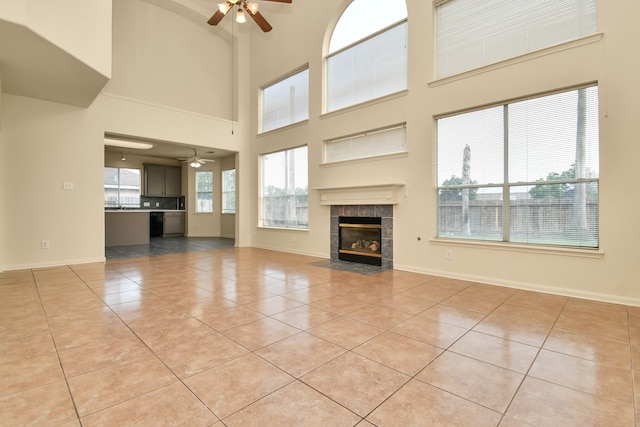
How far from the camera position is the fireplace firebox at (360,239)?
209 inches

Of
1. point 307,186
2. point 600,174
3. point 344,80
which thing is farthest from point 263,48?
point 600,174

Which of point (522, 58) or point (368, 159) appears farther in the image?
point (368, 159)

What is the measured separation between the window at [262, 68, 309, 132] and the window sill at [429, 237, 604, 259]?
12.9ft

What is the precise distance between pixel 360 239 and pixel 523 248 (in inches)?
102

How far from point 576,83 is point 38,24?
5578 mm

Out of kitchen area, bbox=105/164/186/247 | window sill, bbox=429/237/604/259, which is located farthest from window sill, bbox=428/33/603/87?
kitchen area, bbox=105/164/186/247

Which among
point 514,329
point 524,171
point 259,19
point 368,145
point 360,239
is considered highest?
point 259,19

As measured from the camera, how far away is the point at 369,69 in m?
5.38

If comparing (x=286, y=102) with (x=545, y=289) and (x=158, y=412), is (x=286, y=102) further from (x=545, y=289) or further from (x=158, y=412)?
(x=158, y=412)

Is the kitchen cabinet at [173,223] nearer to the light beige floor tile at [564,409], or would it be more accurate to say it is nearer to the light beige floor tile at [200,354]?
the light beige floor tile at [200,354]

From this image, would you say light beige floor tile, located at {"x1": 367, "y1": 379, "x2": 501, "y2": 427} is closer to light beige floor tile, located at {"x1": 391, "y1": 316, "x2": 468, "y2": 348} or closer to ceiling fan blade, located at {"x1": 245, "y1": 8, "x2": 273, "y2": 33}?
light beige floor tile, located at {"x1": 391, "y1": 316, "x2": 468, "y2": 348}

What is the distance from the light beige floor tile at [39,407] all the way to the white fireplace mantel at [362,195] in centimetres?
425

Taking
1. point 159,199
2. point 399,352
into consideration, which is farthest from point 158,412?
point 159,199

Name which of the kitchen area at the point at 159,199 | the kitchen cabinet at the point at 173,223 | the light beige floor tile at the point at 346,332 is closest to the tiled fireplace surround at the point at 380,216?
the light beige floor tile at the point at 346,332
